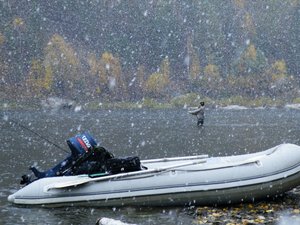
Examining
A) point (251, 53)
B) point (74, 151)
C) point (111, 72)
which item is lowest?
point (74, 151)

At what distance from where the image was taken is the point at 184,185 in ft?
35.8

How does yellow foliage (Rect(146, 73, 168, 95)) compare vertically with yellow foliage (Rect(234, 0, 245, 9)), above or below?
below

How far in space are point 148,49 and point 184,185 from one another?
129 m

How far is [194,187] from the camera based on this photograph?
10.9 metres

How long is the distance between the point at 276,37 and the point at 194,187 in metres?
153

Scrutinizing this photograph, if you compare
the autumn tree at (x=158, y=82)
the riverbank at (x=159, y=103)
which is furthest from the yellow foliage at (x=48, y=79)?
the autumn tree at (x=158, y=82)

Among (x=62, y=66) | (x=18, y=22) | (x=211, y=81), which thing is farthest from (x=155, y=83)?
(x=18, y=22)

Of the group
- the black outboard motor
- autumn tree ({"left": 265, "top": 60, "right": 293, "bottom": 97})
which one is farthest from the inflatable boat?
autumn tree ({"left": 265, "top": 60, "right": 293, "bottom": 97})

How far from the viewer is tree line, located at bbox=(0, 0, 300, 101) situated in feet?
368

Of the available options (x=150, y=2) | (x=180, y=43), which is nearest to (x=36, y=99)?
(x=180, y=43)

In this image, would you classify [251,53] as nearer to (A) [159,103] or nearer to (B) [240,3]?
(B) [240,3]

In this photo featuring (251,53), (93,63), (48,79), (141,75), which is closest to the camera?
(48,79)

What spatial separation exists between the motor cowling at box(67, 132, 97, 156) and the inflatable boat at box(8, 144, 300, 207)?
73 centimetres

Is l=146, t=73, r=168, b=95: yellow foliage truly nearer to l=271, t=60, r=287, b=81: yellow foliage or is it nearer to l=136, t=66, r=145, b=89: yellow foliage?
l=136, t=66, r=145, b=89: yellow foliage
